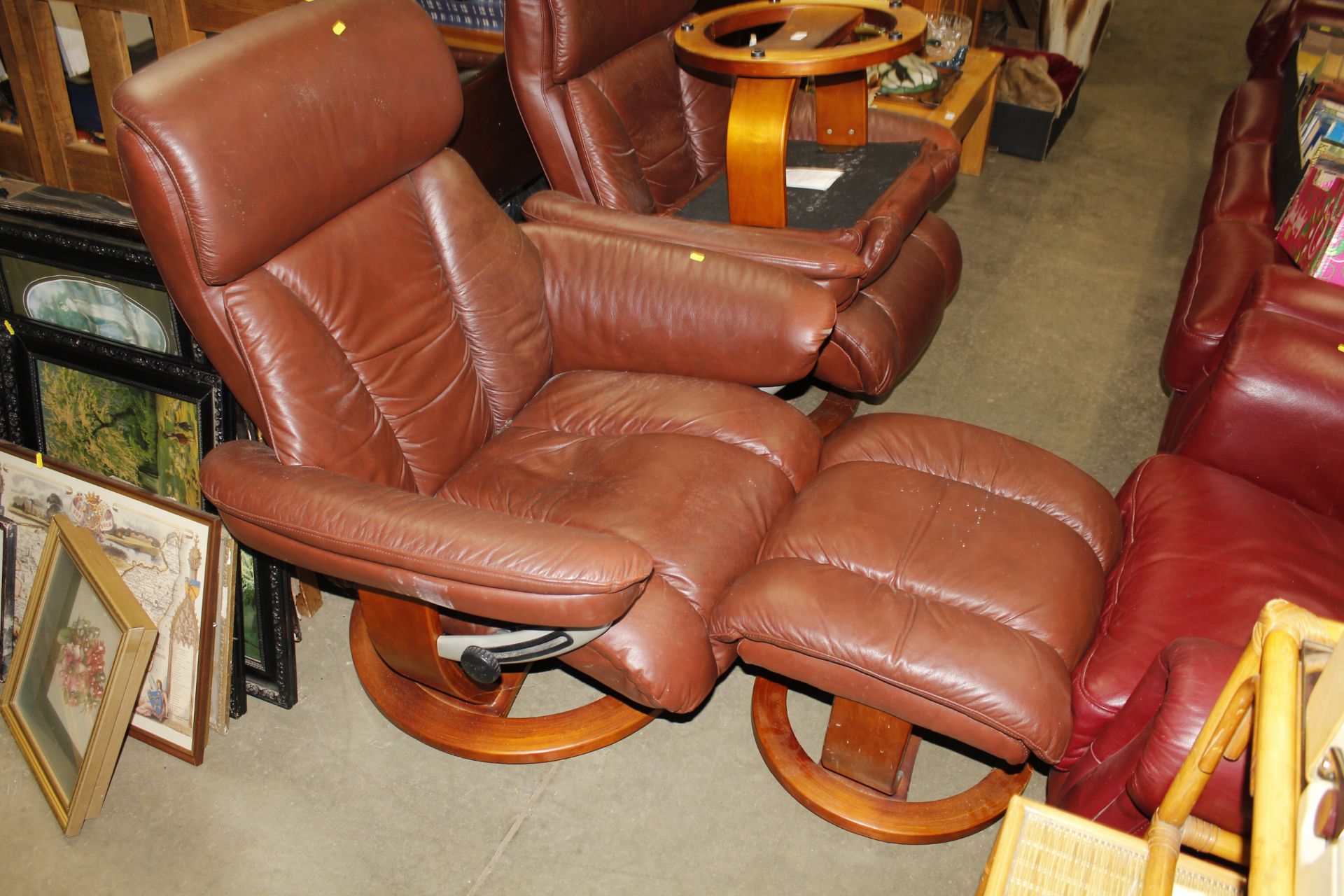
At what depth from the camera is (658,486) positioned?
1551mm

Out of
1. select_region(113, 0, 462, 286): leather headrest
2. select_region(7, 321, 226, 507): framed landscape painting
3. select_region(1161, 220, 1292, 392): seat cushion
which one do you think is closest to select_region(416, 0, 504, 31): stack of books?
select_region(113, 0, 462, 286): leather headrest

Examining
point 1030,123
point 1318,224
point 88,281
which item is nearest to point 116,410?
point 88,281

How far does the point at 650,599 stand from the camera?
1.39 metres

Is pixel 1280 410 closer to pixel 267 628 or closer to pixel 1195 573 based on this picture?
pixel 1195 573

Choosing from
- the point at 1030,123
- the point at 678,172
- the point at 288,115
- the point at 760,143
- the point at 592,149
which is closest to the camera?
the point at 288,115

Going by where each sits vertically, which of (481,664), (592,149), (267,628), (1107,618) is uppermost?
(592,149)

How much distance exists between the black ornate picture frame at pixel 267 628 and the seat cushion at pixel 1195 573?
4.21ft

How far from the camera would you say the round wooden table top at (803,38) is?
1850 millimetres

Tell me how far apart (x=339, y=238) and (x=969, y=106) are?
216 cm

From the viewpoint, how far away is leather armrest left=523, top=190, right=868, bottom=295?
5.88ft

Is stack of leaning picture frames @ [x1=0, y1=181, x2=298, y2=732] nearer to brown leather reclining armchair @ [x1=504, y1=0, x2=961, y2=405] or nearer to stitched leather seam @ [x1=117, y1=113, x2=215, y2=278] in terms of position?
stitched leather seam @ [x1=117, y1=113, x2=215, y2=278]

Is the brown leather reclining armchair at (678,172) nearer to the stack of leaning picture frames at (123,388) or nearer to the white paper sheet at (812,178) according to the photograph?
the white paper sheet at (812,178)

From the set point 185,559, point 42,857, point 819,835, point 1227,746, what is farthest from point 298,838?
point 1227,746

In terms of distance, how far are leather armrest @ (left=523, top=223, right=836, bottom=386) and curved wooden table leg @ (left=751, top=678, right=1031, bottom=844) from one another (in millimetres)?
651
